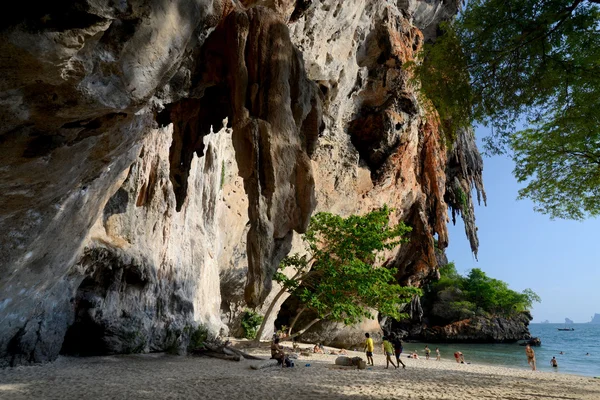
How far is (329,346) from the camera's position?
71.0 ft

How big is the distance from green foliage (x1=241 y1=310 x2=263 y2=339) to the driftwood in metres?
5.49

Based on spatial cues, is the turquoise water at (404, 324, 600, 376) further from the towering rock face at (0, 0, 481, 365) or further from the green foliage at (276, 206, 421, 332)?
the towering rock face at (0, 0, 481, 365)

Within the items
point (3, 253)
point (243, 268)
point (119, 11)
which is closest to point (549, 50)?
point (119, 11)

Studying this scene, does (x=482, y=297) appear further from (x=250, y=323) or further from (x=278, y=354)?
(x=278, y=354)

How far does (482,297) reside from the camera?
4547 cm

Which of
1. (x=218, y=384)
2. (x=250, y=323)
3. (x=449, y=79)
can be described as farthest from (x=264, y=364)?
(x=449, y=79)

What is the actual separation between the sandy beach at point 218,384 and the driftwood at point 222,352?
1.10 m

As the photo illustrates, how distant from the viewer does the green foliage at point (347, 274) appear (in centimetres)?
1546

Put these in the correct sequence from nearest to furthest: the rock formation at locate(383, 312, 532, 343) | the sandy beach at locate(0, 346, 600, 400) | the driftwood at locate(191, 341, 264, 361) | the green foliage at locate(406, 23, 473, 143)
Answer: the sandy beach at locate(0, 346, 600, 400), the green foliage at locate(406, 23, 473, 143), the driftwood at locate(191, 341, 264, 361), the rock formation at locate(383, 312, 532, 343)

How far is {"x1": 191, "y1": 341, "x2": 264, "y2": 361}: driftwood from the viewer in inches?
474

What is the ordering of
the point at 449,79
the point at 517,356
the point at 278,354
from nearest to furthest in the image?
1. the point at 449,79
2. the point at 278,354
3. the point at 517,356

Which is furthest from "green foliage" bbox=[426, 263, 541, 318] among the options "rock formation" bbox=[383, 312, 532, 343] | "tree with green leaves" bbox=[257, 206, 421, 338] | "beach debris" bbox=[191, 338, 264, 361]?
"beach debris" bbox=[191, 338, 264, 361]

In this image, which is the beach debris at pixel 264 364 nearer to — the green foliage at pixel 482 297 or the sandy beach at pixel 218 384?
the sandy beach at pixel 218 384

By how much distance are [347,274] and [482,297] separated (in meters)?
37.2
